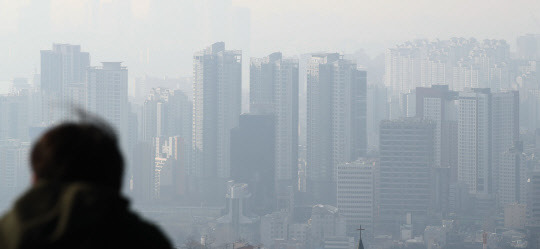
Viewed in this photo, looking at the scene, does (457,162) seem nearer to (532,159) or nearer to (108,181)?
(532,159)

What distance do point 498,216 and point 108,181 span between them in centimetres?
2807

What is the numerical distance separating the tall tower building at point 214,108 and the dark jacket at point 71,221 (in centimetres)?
3001

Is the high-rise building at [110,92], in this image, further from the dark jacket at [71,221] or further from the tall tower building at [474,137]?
the dark jacket at [71,221]

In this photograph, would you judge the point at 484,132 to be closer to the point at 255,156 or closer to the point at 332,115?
the point at 332,115

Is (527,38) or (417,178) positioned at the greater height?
(527,38)

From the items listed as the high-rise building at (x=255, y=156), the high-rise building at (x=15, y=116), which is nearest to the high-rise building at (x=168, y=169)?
the high-rise building at (x=255, y=156)

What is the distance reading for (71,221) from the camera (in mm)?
351

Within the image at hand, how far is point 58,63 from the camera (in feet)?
115

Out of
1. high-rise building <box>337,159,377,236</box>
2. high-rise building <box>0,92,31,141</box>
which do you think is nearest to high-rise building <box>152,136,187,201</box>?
high-rise building <box>0,92,31,141</box>

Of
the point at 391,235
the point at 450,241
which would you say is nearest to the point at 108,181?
the point at 450,241

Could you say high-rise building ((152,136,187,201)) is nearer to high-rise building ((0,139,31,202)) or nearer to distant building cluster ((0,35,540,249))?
distant building cluster ((0,35,540,249))

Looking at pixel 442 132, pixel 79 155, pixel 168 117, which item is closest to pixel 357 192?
pixel 442 132

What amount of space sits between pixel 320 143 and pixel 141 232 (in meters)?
32.0

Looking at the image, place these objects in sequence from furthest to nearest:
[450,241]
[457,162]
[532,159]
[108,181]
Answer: [457,162] → [532,159] → [450,241] → [108,181]
